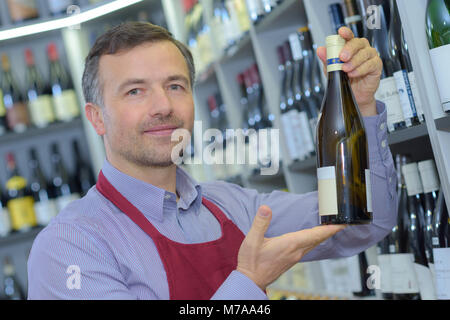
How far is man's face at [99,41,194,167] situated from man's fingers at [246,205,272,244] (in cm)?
37

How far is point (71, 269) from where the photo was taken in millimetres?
942

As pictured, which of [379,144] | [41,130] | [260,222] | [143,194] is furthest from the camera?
[41,130]

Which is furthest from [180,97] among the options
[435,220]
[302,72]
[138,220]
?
[302,72]

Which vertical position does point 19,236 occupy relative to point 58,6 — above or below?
below

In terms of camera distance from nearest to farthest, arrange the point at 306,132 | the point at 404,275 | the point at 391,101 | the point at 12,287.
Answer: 1. the point at 391,101
2. the point at 404,275
3. the point at 306,132
4. the point at 12,287

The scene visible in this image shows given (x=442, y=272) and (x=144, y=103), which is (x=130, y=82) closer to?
(x=144, y=103)

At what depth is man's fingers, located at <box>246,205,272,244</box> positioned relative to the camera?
2.50ft

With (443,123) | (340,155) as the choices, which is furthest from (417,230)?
(340,155)

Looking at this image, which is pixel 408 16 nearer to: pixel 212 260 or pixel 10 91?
pixel 212 260

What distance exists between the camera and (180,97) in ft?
3.81

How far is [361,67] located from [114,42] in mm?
490

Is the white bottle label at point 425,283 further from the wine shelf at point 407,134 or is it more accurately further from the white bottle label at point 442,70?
the white bottle label at point 442,70

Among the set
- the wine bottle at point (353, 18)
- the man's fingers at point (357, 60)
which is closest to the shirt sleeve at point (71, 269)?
the man's fingers at point (357, 60)

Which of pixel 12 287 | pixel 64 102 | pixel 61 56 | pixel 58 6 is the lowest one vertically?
pixel 12 287
